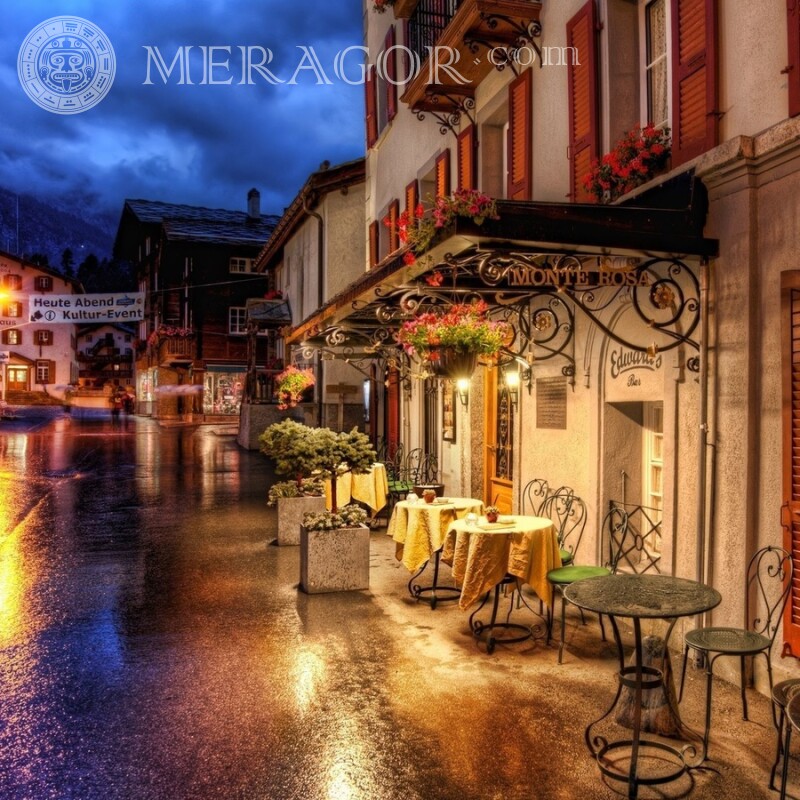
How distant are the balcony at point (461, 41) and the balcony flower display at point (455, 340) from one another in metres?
3.33

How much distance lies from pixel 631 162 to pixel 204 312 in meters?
37.6

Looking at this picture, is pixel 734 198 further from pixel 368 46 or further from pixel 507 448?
pixel 368 46

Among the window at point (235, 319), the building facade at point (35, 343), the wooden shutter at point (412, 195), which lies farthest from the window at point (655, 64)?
the building facade at point (35, 343)

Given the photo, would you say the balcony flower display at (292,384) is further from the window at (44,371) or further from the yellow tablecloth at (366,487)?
the window at (44,371)

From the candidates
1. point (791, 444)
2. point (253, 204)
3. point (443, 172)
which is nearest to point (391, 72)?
point (443, 172)

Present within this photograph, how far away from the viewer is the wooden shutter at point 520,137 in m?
8.73

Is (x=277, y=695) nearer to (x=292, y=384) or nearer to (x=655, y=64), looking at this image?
(x=655, y=64)

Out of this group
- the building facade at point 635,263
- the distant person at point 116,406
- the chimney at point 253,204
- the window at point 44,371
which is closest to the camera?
the building facade at point 635,263

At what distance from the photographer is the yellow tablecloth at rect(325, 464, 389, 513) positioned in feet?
Answer: 37.0

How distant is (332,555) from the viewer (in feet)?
25.1

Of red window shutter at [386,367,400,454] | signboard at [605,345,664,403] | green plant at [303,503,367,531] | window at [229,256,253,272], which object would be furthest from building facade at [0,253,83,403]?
signboard at [605,345,664,403]

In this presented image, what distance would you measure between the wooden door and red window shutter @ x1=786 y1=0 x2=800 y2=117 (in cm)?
558

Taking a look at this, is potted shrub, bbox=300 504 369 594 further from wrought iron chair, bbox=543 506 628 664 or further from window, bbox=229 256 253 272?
window, bbox=229 256 253 272

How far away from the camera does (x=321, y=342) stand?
45.2 ft
